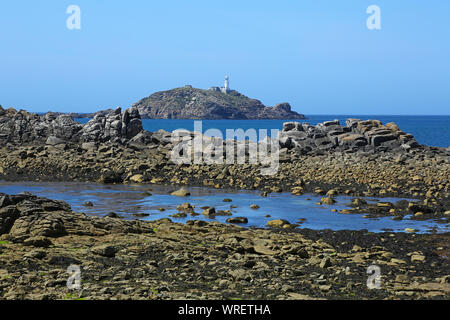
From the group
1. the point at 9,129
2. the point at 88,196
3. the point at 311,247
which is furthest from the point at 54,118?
the point at 311,247

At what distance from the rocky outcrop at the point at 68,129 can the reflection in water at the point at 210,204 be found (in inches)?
694

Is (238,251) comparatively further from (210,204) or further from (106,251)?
(210,204)

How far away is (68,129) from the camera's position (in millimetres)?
65500

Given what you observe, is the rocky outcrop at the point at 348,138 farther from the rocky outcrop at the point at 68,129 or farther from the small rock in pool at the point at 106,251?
the small rock in pool at the point at 106,251

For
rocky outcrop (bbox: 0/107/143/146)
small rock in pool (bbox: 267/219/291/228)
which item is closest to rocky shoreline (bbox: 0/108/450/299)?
small rock in pool (bbox: 267/219/291/228)

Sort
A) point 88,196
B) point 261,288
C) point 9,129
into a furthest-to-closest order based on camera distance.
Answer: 1. point 9,129
2. point 88,196
3. point 261,288

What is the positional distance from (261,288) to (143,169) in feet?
123

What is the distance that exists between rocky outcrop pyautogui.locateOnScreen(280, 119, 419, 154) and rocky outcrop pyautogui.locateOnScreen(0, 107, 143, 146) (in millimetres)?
18794

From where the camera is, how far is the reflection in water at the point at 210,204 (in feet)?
91.1

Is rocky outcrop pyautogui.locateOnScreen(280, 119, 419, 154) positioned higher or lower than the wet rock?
higher

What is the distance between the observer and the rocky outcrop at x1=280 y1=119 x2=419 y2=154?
55156 millimetres

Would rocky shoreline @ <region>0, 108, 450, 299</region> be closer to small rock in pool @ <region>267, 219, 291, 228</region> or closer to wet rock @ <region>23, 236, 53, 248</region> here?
wet rock @ <region>23, 236, 53, 248</region>
